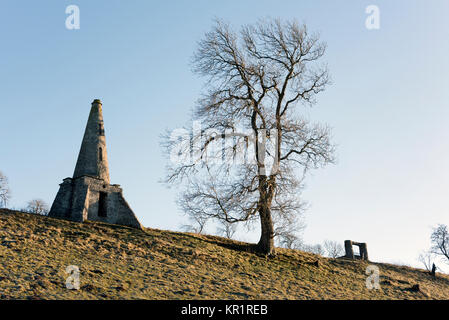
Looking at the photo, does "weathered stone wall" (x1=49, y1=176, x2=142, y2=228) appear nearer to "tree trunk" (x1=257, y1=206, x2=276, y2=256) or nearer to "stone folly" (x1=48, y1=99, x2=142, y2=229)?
"stone folly" (x1=48, y1=99, x2=142, y2=229)

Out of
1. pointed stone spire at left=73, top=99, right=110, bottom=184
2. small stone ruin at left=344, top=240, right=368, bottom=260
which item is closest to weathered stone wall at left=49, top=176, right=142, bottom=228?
pointed stone spire at left=73, top=99, right=110, bottom=184

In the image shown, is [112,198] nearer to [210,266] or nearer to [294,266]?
[210,266]

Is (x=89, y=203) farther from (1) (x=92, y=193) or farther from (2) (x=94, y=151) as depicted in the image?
(2) (x=94, y=151)

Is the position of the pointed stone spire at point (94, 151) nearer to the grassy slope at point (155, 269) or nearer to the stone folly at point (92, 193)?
the stone folly at point (92, 193)

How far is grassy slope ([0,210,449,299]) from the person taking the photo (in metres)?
14.1

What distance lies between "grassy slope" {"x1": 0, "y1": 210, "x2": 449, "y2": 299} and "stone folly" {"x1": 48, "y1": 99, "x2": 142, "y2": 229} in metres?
1.26

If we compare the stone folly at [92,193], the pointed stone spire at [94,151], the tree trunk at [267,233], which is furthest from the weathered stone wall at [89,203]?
the tree trunk at [267,233]

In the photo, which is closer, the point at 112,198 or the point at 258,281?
the point at 258,281

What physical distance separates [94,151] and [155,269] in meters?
11.3

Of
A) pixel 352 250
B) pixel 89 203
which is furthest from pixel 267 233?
pixel 89 203

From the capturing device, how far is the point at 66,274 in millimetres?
14695

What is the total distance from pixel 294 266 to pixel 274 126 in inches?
350

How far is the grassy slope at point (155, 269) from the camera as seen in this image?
14.1 metres
